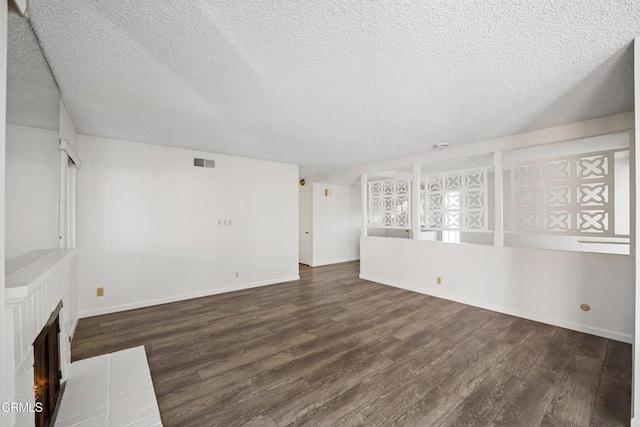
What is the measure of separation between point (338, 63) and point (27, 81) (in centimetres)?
187

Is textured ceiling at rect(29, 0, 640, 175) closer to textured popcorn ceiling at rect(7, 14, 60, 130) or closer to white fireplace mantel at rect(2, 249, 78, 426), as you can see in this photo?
textured popcorn ceiling at rect(7, 14, 60, 130)

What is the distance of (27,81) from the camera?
150 cm

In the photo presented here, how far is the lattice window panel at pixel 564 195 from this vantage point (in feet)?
9.48

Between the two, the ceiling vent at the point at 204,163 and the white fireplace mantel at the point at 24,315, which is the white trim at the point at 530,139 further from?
the white fireplace mantel at the point at 24,315

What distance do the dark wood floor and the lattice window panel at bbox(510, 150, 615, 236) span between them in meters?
1.22

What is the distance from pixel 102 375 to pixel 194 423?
44.6 inches

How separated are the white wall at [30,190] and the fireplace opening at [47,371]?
516 millimetres

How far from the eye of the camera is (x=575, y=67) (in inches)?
73.7

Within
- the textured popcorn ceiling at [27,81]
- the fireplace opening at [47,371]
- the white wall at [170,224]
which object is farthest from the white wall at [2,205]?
the white wall at [170,224]

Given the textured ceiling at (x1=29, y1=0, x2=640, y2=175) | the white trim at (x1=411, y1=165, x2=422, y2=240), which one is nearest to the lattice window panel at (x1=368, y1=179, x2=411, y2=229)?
the white trim at (x1=411, y1=165, x2=422, y2=240)

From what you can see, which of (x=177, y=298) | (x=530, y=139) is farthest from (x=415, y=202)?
(x=177, y=298)

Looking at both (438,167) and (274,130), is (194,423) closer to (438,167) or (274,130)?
(274,130)

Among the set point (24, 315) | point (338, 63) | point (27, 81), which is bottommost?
point (24, 315)

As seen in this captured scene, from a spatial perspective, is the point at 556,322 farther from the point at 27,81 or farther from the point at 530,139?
the point at 27,81
